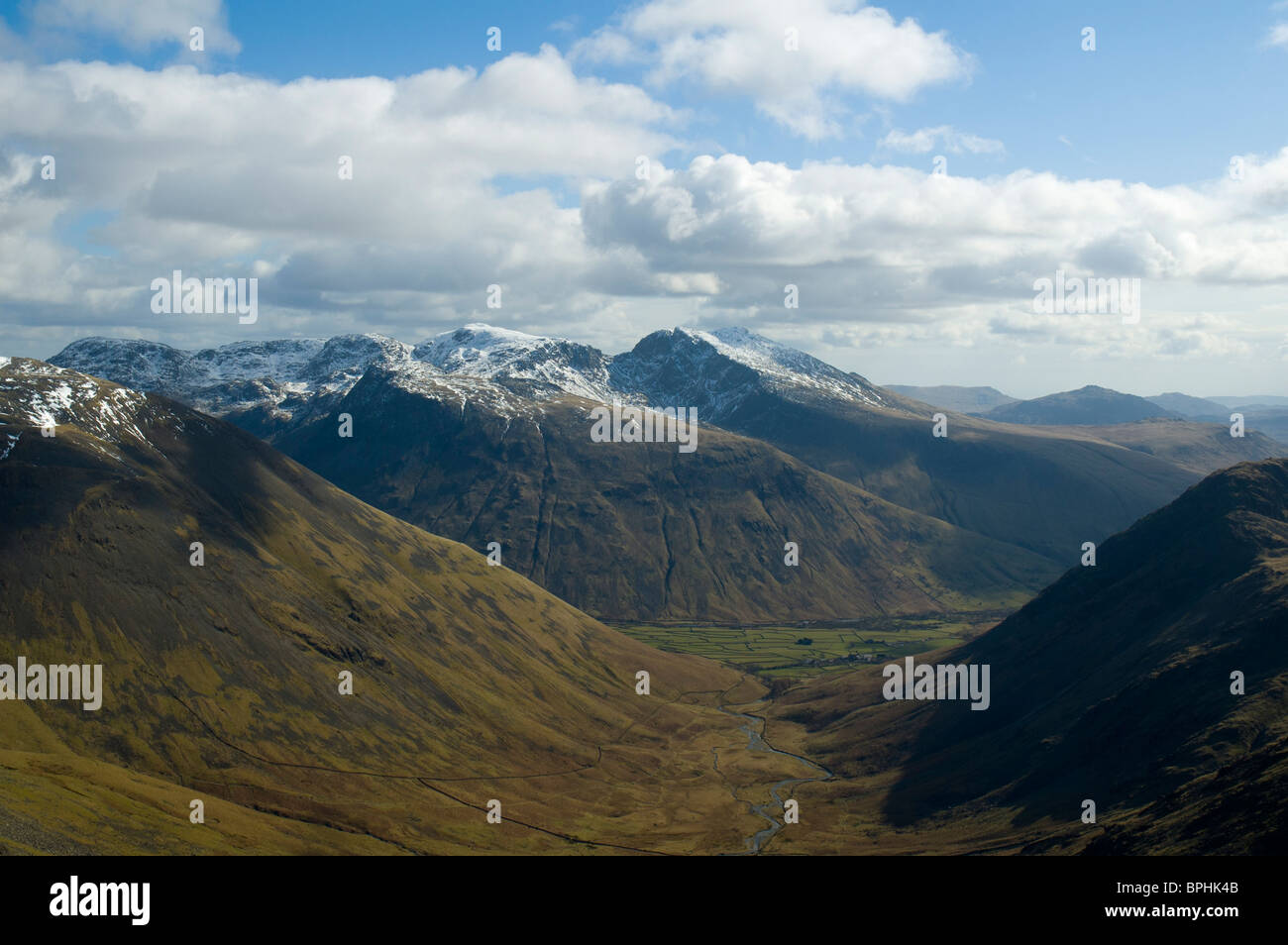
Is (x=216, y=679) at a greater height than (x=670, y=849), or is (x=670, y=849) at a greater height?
(x=216, y=679)

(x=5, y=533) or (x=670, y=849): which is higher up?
(x=5, y=533)

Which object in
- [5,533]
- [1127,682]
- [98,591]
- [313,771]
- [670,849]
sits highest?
[5,533]
